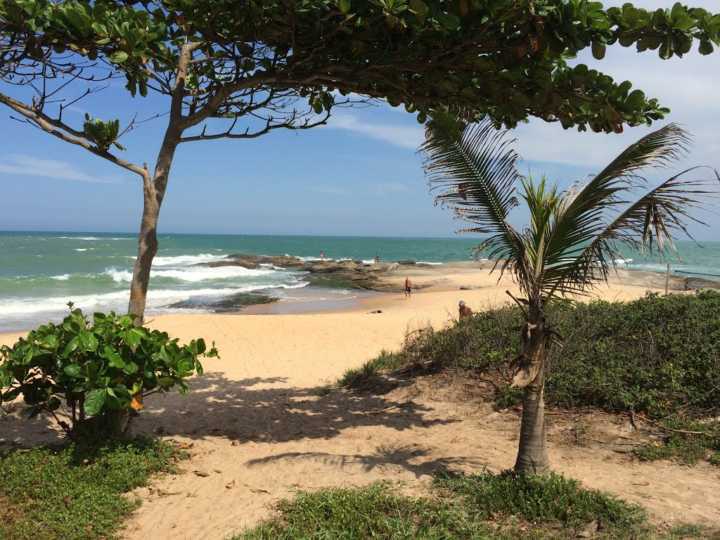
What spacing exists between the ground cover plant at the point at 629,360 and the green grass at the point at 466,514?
1.38 m

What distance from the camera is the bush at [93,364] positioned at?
489cm

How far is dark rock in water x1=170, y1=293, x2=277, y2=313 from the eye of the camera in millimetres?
24130

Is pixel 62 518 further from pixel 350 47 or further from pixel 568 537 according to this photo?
pixel 350 47

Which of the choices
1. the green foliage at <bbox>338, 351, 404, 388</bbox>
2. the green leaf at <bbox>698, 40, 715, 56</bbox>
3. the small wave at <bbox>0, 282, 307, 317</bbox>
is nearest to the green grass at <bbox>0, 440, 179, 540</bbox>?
the green foliage at <bbox>338, 351, 404, 388</bbox>

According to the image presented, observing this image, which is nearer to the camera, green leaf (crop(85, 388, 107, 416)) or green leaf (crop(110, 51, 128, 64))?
green leaf (crop(85, 388, 107, 416))

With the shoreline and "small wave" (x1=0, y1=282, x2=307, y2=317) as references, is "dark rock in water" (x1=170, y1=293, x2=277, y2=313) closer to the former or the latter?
the shoreline

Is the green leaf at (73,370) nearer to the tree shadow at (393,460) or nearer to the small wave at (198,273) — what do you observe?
the tree shadow at (393,460)

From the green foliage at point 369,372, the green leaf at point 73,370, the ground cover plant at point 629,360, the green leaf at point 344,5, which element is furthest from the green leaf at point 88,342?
the green foliage at point 369,372

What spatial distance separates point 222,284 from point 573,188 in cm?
3193

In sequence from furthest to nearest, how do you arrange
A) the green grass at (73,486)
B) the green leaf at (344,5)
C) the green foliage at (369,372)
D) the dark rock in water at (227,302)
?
the dark rock in water at (227,302), the green foliage at (369,372), the green leaf at (344,5), the green grass at (73,486)

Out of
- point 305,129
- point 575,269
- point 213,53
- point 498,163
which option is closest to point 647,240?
point 575,269

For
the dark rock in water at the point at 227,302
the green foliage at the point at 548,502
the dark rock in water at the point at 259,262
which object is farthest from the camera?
the dark rock in water at the point at 259,262

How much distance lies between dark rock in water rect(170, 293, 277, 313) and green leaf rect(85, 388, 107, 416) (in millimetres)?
18722

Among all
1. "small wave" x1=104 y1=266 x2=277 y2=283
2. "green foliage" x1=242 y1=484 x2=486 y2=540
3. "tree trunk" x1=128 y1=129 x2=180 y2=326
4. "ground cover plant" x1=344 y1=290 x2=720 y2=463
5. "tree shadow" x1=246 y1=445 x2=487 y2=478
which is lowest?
"small wave" x1=104 y1=266 x2=277 y2=283
